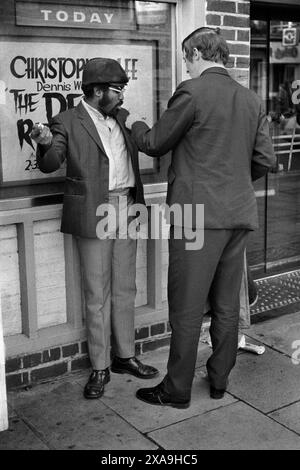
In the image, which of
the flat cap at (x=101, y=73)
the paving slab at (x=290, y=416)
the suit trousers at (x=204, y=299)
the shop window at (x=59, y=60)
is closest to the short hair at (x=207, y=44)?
the flat cap at (x=101, y=73)

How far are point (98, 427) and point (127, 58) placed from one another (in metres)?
2.25

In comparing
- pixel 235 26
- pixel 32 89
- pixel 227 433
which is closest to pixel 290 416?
pixel 227 433

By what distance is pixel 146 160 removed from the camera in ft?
14.4

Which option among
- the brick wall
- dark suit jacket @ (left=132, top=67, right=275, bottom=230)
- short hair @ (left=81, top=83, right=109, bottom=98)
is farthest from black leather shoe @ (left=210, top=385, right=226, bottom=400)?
the brick wall

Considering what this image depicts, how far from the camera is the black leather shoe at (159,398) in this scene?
368 cm

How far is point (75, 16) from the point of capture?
12.9 feet

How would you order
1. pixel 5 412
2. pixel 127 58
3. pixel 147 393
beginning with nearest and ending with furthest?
pixel 5 412 < pixel 147 393 < pixel 127 58

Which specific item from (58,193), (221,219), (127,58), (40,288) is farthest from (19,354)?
(127,58)

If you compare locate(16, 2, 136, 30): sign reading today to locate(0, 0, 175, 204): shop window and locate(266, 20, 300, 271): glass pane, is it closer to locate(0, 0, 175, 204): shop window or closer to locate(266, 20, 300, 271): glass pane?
Result: locate(0, 0, 175, 204): shop window

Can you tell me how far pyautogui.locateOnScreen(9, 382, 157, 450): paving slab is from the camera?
329 centimetres

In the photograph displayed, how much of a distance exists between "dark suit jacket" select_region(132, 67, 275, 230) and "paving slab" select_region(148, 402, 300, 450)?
1.04 meters

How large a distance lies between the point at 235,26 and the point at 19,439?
293 centimetres

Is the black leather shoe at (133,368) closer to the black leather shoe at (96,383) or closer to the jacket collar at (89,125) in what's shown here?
the black leather shoe at (96,383)

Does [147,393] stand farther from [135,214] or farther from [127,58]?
[127,58]
